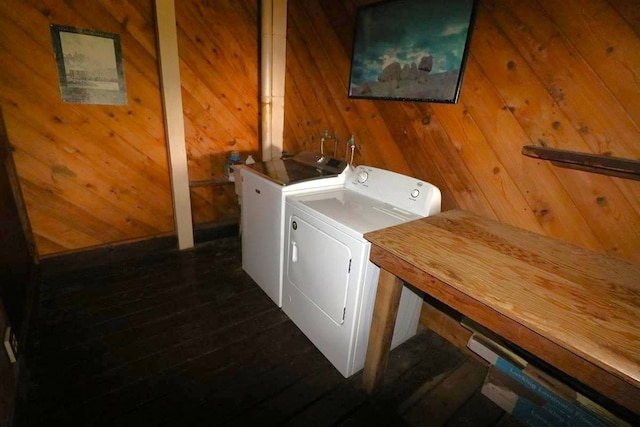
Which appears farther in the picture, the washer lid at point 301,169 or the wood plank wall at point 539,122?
the washer lid at point 301,169

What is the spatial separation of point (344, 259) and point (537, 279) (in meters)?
0.73

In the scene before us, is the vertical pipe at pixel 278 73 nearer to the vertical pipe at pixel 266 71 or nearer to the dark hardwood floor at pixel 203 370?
the vertical pipe at pixel 266 71

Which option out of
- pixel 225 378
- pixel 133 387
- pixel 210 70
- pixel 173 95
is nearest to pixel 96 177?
pixel 173 95

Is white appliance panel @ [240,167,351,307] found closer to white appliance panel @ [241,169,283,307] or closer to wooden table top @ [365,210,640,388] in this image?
white appliance panel @ [241,169,283,307]

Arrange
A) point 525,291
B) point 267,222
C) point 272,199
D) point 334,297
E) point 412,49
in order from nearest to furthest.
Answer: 1. point 525,291
2. point 334,297
3. point 412,49
4. point 272,199
5. point 267,222

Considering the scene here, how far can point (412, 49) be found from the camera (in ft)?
5.57

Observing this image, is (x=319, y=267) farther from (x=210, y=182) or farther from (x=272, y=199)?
(x=210, y=182)

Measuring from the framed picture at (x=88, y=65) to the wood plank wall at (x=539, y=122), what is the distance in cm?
181

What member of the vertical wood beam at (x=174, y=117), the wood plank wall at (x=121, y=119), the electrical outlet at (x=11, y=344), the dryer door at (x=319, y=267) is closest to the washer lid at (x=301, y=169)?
the dryer door at (x=319, y=267)

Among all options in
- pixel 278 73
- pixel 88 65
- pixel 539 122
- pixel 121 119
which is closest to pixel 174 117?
pixel 121 119

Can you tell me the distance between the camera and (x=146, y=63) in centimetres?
223

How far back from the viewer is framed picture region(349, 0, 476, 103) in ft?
4.98

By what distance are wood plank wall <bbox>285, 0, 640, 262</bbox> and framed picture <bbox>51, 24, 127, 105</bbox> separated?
181cm

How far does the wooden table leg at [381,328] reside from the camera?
4.10 feet
